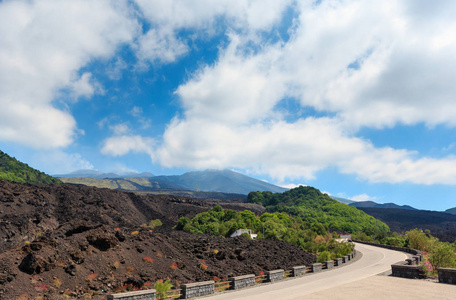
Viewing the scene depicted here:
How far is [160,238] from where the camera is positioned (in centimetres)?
3212

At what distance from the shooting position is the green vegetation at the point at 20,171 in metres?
128

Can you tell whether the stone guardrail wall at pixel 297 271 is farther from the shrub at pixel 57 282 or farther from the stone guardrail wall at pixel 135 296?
the shrub at pixel 57 282

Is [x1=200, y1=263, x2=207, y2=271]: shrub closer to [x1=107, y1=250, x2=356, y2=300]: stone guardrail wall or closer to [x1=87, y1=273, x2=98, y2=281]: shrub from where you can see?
[x1=107, y1=250, x2=356, y2=300]: stone guardrail wall

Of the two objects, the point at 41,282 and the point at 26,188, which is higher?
the point at 26,188

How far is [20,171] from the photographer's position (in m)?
134

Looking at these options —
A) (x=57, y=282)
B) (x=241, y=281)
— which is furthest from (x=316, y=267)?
(x=57, y=282)

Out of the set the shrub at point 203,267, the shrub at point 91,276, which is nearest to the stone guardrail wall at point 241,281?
the shrub at point 203,267

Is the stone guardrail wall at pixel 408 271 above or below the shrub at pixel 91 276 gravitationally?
above

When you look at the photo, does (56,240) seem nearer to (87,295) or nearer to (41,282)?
(41,282)

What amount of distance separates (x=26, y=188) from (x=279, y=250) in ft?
A: 192

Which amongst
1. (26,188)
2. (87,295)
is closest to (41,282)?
(87,295)

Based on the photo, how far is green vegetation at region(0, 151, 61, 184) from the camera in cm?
12811

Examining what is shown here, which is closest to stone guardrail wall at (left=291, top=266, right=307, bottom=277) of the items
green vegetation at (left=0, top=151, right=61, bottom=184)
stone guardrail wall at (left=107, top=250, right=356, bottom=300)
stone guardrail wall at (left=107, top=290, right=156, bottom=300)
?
stone guardrail wall at (left=107, top=250, right=356, bottom=300)

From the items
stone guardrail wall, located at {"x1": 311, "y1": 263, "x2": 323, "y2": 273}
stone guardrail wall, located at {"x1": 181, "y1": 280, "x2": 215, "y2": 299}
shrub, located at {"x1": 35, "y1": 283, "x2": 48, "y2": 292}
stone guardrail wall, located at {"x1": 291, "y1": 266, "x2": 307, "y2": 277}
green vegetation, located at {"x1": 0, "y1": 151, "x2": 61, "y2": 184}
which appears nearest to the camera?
stone guardrail wall, located at {"x1": 181, "y1": 280, "x2": 215, "y2": 299}
